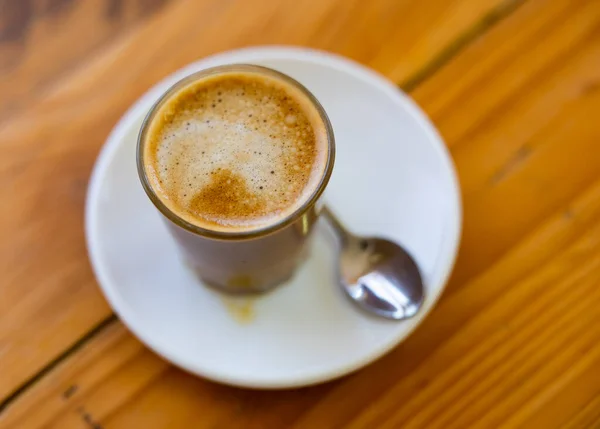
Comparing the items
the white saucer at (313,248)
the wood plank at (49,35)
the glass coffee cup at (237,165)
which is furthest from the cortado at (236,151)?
the wood plank at (49,35)

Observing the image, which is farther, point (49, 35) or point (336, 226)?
point (49, 35)

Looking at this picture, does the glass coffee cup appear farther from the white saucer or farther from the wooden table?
the wooden table

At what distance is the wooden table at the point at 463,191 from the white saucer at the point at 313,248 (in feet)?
0.21

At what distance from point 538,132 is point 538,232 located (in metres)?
0.15

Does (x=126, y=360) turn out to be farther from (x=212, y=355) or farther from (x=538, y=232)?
(x=538, y=232)

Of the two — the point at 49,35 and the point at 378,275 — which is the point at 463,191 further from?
the point at 49,35

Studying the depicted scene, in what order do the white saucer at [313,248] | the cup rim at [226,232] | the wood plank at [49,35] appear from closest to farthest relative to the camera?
the cup rim at [226,232] < the white saucer at [313,248] < the wood plank at [49,35]

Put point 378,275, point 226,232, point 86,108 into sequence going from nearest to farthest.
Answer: point 226,232 → point 378,275 → point 86,108

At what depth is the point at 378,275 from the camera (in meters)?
0.82

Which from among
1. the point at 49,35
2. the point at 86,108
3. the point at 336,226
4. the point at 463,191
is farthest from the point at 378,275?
the point at 49,35

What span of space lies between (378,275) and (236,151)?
10.0 inches

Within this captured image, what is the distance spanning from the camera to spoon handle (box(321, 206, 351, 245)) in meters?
0.84

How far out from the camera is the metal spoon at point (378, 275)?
0.79 metres

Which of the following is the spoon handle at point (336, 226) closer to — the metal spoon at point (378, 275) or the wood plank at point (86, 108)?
the metal spoon at point (378, 275)
